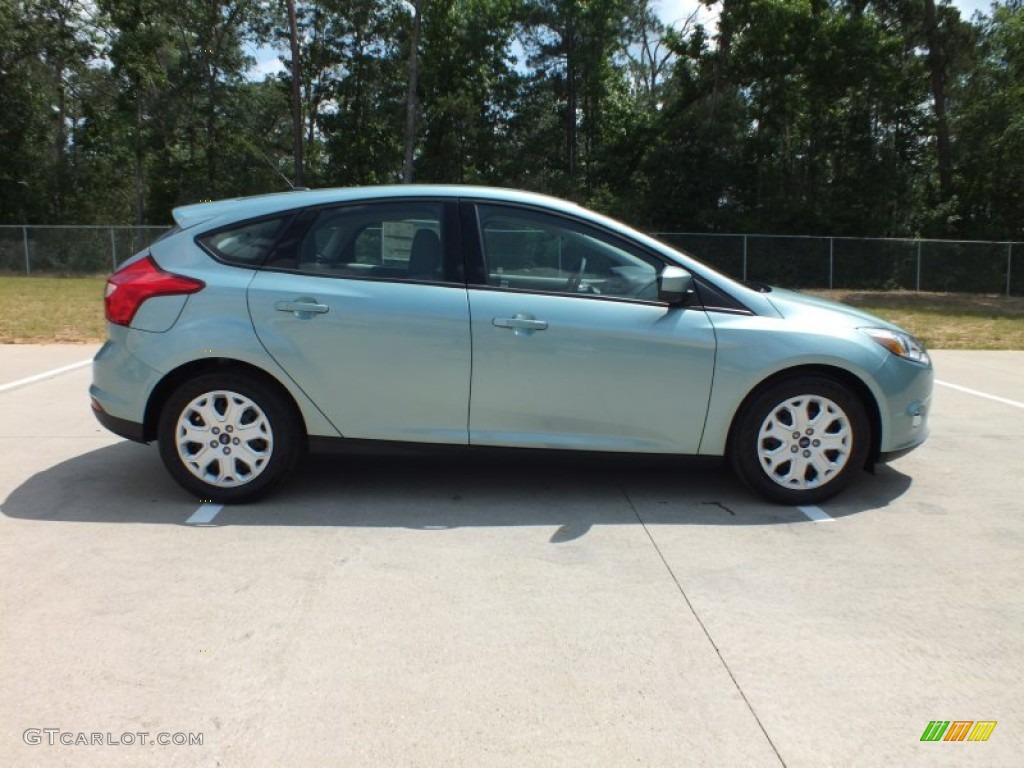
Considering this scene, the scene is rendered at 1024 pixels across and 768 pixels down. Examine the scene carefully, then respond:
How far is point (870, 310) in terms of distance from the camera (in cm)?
1978

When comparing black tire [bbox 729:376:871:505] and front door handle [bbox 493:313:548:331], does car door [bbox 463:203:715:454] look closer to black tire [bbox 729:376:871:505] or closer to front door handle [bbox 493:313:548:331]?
front door handle [bbox 493:313:548:331]

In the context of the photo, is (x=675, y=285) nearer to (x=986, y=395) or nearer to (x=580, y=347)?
(x=580, y=347)

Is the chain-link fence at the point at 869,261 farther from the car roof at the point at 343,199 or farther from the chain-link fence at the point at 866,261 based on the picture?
the car roof at the point at 343,199

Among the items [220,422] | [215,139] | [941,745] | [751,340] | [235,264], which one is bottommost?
[941,745]

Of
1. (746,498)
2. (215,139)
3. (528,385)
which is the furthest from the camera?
(215,139)

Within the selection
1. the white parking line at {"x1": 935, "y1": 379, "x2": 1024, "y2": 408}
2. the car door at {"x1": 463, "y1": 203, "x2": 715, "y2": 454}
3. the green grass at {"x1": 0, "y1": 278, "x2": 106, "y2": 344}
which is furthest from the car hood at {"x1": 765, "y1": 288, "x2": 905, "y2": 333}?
the green grass at {"x1": 0, "y1": 278, "x2": 106, "y2": 344}

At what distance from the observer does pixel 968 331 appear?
15336 mm

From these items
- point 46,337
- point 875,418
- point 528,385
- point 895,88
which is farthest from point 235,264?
point 895,88

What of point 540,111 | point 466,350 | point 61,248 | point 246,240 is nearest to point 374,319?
point 466,350

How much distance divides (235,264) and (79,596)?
6.29 ft

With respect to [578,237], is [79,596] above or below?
below

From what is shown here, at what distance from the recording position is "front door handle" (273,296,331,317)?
4.59 meters

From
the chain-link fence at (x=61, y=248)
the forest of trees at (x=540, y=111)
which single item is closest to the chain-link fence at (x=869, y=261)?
the forest of trees at (x=540, y=111)

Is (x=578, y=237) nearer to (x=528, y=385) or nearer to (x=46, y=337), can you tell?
(x=528, y=385)
